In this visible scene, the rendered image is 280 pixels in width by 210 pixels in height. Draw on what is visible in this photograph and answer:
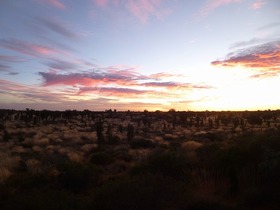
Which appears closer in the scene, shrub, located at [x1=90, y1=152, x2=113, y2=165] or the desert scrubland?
the desert scrubland

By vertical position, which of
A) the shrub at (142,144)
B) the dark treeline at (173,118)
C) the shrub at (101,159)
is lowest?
the shrub at (101,159)

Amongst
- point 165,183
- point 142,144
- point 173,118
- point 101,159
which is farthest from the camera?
point 173,118

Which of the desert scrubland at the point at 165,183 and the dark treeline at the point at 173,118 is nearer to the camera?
the desert scrubland at the point at 165,183

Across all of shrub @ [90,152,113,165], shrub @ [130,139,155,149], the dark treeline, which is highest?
the dark treeline

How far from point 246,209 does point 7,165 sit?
11.7 meters

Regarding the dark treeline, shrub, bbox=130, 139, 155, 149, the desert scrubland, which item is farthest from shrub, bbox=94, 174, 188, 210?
the dark treeline

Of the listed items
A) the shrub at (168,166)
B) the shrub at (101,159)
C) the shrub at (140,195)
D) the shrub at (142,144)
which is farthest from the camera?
the shrub at (142,144)

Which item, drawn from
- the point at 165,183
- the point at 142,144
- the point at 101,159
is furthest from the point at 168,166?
the point at 142,144

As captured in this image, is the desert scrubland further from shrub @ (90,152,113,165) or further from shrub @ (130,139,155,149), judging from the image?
shrub @ (130,139,155,149)

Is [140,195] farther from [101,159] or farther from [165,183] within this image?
[101,159]

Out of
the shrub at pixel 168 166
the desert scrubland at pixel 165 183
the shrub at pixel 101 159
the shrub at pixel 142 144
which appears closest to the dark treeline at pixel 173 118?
the shrub at pixel 142 144

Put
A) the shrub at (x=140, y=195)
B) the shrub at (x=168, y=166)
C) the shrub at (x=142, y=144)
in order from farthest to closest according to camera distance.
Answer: the shrub at (x=142, y=144)
the shrub at (x=168, y=166)
the shrub at (x=140, y=195)

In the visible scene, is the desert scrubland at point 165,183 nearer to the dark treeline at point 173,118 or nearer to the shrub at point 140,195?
the shrub at point 140,195

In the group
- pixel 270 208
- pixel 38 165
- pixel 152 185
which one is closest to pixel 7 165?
pixel 38 165
